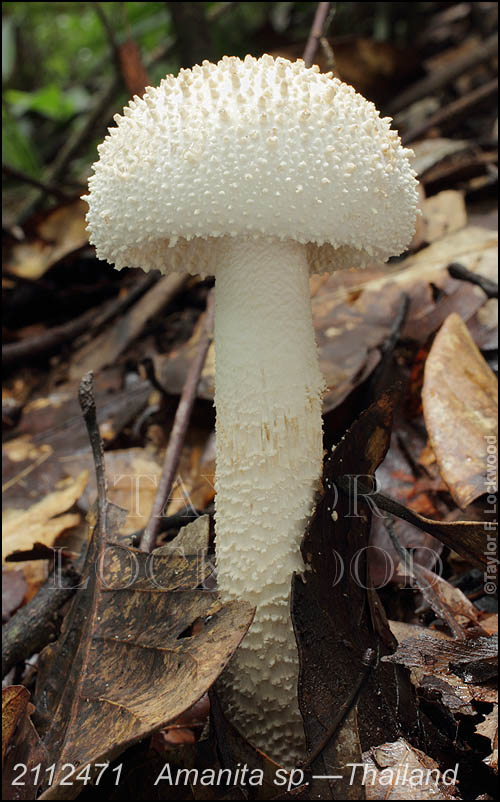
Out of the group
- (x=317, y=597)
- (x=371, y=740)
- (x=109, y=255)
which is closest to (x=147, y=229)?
(x=109, y=255)

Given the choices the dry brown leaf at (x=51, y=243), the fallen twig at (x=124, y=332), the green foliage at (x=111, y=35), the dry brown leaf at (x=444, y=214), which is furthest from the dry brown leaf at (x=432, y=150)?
the dry brown leaf at (x=51, y=243)

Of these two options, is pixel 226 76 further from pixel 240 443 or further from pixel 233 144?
pixel 240 443

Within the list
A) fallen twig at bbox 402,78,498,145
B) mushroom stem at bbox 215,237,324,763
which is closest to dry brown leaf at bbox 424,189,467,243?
fallen twig at bbox 402,78,498,145

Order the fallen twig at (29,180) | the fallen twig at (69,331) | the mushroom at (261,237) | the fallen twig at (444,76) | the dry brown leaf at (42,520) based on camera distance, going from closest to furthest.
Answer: the mushroom at (261,237) < the dry brown leaf at (42,520) < the fallen twig at (69,331) < the fallen twig at (29,180) < the fallen twig at (444,76)

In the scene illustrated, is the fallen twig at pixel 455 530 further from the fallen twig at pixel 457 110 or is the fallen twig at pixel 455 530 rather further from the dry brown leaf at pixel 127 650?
the fallen twig at pixel 457 110

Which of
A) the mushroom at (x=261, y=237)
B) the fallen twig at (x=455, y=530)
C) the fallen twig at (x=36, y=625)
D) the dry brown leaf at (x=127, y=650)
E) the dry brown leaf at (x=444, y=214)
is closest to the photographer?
the dry brown leaf at (x=127, y=650)

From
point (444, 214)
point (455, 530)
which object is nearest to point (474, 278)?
point (444, 214)

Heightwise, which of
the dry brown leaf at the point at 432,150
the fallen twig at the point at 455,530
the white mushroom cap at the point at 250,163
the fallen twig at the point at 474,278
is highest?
the dry brown leaf at the point at 432,150

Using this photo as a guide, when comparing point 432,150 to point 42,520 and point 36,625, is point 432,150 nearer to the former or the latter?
point 42,520
